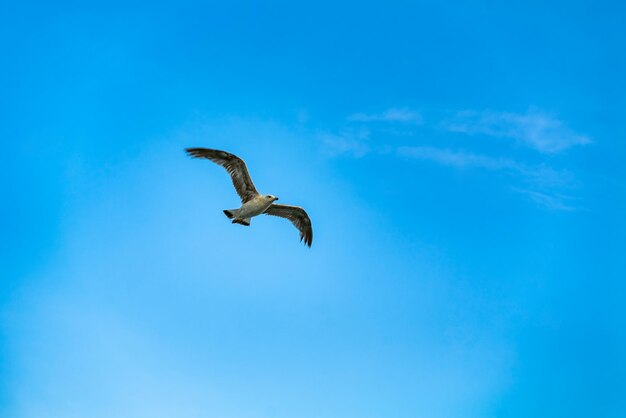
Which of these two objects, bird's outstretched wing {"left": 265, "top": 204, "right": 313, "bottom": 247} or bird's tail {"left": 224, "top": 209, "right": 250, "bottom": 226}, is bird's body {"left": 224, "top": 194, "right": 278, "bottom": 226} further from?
bird's outstretched wing {"left": 265, "top": 204, "right": 313, "bottom": 247}

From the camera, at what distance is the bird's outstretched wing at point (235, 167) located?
42281 millimetres

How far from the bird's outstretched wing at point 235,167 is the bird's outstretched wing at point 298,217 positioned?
98.1 inches

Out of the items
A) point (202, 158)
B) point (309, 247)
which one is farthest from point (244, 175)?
point (309, 247)

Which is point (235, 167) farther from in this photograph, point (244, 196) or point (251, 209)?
point (251, 209)

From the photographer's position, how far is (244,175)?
1695 inches

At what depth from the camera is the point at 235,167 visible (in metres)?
42.9

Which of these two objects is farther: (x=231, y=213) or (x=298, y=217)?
(x=298, y=217)

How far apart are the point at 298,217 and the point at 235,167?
617cm

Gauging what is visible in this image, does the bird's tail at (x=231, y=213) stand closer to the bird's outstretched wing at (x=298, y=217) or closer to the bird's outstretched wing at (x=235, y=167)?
the bird's outstretched wing at (x=235, y=167)

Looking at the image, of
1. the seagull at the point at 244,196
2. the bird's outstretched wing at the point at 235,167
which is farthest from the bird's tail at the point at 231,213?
the bird's outstretched wing at the point at 235,167

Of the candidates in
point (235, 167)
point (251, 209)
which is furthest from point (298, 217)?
point (235, 167)

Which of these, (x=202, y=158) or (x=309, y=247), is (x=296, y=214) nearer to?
(x=309, y=247)

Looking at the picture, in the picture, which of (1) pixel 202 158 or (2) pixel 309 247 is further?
(2) pixel 309 247

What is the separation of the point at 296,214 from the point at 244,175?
5223 millimetres
